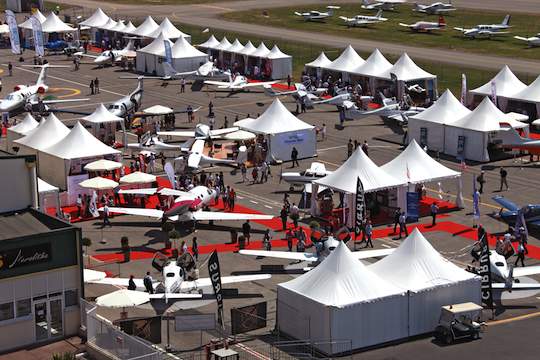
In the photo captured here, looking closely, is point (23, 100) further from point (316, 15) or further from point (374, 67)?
point (316, 15)

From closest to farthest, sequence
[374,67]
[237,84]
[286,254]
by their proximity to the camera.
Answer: [286,254] → [374,67] → [237,84]

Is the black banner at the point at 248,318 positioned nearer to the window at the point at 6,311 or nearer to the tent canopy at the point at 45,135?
the window at the point at 6,311

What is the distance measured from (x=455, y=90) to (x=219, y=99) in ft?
64.1

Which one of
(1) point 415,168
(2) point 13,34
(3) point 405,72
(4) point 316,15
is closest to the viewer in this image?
(1) point 415,168

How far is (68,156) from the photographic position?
58.7 metres

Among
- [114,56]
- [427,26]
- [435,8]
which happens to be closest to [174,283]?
[114,56]

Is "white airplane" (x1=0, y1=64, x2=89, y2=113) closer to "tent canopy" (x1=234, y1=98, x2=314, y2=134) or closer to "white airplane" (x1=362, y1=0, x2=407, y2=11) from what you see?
"tent canopy" (x1=234, y1=98, x2=314, y2=134)

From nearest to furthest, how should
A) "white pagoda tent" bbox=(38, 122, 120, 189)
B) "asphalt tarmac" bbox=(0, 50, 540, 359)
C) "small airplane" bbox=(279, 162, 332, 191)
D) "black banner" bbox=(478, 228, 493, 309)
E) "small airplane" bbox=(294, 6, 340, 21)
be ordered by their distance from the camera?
1. "asphalt tarmac" bbox=(0, 50, 540, 359)
2. "black banner" bbox=(478, 228, 493, 309)
3. "white pagoda tent" bbox=(38, 122, 120, 189)
4. "small airplane" bbox=(279, 162, 332, 191)
5. "small airplane" bbox=(294, 6, 340, 21)

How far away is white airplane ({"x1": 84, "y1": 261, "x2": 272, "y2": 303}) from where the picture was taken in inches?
1629

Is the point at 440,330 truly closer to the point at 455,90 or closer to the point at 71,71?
the point at 455,90

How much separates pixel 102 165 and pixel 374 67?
107 feet

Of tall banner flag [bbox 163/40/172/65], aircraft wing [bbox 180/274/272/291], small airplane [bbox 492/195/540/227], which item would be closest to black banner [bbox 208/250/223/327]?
aircraft wing [bbox 180/274/272/291]

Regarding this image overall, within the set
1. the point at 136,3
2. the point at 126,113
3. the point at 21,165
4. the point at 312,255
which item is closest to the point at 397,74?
the point at 126,113

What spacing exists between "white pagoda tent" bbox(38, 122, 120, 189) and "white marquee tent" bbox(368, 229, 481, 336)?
23294mm
